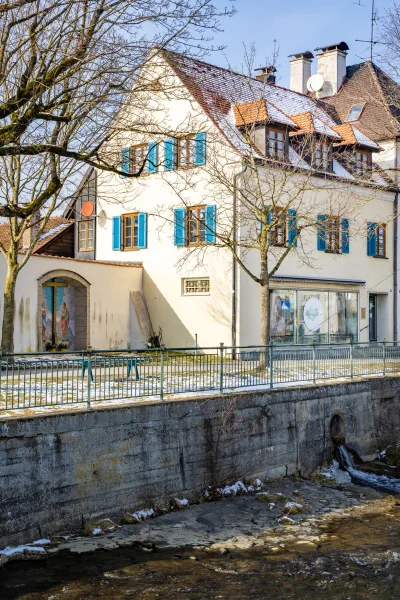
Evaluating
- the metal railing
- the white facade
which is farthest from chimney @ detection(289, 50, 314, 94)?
the metal railing

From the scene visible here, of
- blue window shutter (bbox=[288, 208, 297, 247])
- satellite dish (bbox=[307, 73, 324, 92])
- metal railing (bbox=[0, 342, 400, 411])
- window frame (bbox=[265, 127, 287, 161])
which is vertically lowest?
metal railing (bbox=[0, 342, 400, 411])

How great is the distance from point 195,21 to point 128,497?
766 centimetres

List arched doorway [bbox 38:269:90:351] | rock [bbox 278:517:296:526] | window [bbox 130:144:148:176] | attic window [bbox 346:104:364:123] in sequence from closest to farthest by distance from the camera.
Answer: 1. rock [bbox 278:517:296:526]
2. window [bbox 130:144:148:176]
3. arched doorway [bbox 38:269:90:351]
4. attic window [bbox 346:104:364:123]

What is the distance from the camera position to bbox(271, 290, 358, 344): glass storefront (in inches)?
1040

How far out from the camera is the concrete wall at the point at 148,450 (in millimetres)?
10930

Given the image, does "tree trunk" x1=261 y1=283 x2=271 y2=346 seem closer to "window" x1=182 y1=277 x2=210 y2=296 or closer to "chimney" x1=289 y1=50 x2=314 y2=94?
"window" x1=182 y1=277 x2=210 y2=296

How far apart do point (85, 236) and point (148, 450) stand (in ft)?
59.2

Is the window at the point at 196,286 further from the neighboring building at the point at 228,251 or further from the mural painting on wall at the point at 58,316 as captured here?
the mural painting on wall at the point at 58,316

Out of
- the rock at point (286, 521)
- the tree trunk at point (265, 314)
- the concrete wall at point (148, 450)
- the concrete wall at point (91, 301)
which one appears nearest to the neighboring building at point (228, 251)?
the concrete wall at point (91, 301)

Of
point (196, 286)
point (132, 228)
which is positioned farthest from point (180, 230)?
point (132, 228)

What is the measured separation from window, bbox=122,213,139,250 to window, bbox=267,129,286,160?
5430 millimetres

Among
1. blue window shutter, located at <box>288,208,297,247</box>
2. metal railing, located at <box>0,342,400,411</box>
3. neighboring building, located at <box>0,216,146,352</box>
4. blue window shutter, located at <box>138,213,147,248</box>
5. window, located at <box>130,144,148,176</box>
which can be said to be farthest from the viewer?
blue window shutter, located at <box>138,213,147,248</box>

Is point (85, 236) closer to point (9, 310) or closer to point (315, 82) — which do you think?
point (9, 310)

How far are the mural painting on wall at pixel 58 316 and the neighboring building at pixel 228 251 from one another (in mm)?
3175
